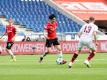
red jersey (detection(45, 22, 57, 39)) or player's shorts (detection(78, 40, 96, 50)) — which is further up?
red jersey (detection(45, 22, 57, 39))

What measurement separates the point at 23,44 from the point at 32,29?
47.1 ft

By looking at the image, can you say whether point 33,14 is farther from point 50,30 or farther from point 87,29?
point 87,29

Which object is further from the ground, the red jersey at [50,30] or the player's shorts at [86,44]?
the red jersey at [50,30]

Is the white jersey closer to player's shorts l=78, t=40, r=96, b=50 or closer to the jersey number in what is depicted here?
the jersey number

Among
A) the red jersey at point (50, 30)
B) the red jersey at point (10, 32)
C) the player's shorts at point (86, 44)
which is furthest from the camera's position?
the red jersey at point (10, 32)

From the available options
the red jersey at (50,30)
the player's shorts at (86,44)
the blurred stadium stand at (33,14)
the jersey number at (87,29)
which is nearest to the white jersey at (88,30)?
the jersey number at (87,29)

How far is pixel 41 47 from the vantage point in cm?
3788

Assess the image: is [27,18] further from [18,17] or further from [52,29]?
[52,29]

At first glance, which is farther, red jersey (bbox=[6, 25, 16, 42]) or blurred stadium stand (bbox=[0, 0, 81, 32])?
blurred stadium stand (bbox=[0, 0, 81, 32])

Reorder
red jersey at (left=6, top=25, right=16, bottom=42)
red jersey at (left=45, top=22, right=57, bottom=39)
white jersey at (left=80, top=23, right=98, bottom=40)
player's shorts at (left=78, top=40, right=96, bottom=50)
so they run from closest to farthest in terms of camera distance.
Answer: white jersey at (left=80, top=23, right=98, bottom=40) → player's shorts at (left=78, top=40, right=96, bottom=50) → red jersey at (left=45, top=22, right=57, bottom=39) → red jersey at (left=6, top=25, right=16, bottom=42)

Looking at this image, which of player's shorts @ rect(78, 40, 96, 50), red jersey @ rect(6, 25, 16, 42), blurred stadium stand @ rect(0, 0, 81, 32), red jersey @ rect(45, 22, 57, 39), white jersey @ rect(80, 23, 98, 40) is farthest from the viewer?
blurred stadium stand @ rect(0, 0, 81, 32)

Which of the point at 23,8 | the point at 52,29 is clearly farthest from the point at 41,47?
the point at 23,8

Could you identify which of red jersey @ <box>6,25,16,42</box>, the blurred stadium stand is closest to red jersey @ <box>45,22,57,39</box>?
red jersey @ <box>6,25,16,42</box>

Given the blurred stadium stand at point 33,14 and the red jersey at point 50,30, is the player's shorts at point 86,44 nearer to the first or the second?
the red jersey at point 50,30
